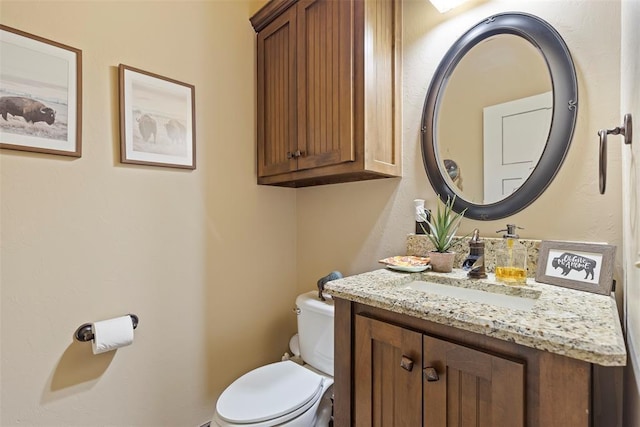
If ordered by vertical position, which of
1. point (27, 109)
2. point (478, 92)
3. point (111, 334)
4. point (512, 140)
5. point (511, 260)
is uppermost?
point (478, 92)

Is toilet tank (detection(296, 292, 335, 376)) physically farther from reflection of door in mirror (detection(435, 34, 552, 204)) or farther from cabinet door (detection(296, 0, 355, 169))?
reflection of door in mirror (detection(435, 34, 552, 204))

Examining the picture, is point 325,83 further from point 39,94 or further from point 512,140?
point 39,94

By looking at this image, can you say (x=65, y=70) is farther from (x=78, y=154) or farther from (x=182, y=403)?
(x=182, y=403)

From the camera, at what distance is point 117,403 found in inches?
51.1

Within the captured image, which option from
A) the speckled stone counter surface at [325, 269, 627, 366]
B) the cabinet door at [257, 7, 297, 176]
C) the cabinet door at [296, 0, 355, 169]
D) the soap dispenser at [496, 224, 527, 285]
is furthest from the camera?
the cabinet door at [257, 7, 297, 176]

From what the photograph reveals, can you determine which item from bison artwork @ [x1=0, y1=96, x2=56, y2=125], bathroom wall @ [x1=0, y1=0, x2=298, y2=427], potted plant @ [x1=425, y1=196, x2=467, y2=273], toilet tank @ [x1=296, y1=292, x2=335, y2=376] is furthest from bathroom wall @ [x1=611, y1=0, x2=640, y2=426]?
bison artwork @ [x1=0, y1=96, x2=56, y2=125]

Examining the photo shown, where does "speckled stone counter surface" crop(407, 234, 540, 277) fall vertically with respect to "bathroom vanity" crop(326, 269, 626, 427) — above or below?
above

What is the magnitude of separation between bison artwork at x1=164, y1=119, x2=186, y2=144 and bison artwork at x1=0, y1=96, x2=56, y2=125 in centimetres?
42

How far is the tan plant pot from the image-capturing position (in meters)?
1.16

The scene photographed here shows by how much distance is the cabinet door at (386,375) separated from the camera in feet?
2.53

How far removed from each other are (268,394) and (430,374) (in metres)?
0.78

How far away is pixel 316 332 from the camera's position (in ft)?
4.84

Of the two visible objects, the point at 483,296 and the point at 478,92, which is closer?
the point at 483,296

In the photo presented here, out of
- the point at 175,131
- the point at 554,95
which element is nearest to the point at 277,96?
the point at 175,131
